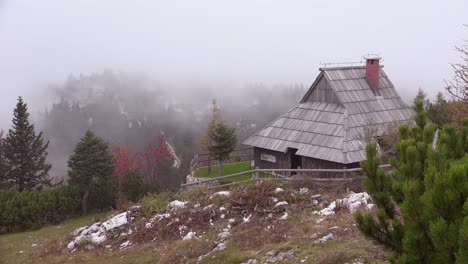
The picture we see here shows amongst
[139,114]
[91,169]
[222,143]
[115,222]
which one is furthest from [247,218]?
[139,114]

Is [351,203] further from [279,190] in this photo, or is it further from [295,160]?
[295,160]

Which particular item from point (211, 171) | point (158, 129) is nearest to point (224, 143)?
point (211, 171)

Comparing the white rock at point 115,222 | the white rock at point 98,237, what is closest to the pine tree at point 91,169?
the white rock at point 115,222

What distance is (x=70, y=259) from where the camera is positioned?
48.0 ft

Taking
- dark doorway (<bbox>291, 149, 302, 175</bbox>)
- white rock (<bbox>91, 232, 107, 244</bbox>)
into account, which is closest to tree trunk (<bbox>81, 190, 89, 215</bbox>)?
dark doorway (<bbox>291, 149, 302, 175</bbox>)

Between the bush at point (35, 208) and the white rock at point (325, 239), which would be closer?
the white rock at point (325, 239)

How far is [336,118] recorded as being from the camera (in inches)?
1033

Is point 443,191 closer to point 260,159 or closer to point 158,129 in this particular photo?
point 260,159

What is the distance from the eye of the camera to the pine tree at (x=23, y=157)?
120ft

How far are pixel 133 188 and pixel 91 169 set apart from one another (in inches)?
121

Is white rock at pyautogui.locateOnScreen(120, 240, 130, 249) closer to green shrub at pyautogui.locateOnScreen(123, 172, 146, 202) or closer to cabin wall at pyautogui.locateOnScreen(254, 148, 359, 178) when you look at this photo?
cabin wall at pyautogui.locateOnScreen(254, 148, 359, 178)

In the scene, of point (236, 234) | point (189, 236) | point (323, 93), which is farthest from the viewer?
point (323, 93)

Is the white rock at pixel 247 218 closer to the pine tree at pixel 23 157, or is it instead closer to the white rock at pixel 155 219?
the white rock at pixel 155 219

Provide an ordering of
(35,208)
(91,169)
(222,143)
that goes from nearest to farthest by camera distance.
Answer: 1. (35,208)
2. (91,169)
3. (222,143)
